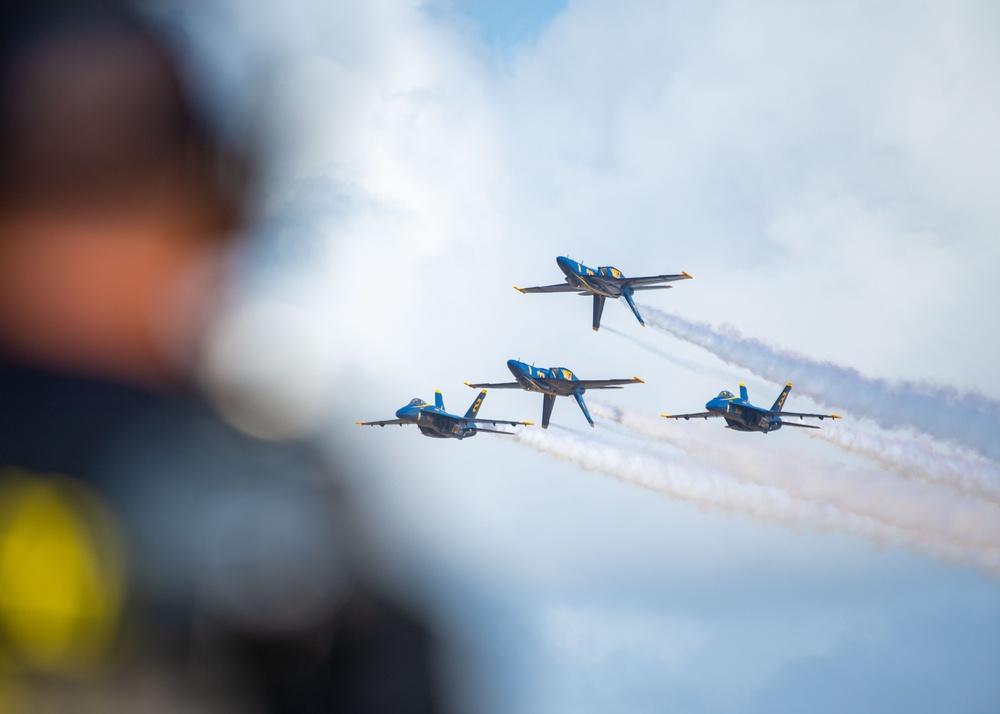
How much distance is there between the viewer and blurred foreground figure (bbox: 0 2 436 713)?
10203 millimetres

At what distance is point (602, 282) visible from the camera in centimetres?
11331

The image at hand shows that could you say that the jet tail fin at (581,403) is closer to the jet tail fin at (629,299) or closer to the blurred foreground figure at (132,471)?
the jet tail fin at (629,299)

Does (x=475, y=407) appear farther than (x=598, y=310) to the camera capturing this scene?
Yes

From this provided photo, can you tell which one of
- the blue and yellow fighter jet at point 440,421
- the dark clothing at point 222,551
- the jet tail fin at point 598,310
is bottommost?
the dark clothing at point 222,551

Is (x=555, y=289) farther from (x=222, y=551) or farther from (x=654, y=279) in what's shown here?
(x=222, y=551)

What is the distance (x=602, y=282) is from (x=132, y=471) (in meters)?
104

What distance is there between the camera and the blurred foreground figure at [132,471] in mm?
10203

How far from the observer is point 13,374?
10758 mm

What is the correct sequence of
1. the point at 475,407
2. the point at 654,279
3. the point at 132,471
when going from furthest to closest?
the point at 475,407
the point at 654,279
the point at 132,471

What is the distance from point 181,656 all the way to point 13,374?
361 centimetres

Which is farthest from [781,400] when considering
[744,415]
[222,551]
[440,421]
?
[222,551]

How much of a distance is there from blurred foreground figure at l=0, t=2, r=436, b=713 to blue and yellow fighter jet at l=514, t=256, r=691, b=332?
99805mm

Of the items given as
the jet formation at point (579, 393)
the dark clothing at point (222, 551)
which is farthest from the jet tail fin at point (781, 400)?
the dark clothing at point (222, 551)

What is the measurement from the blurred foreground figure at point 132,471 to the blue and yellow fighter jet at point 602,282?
99.8 m
